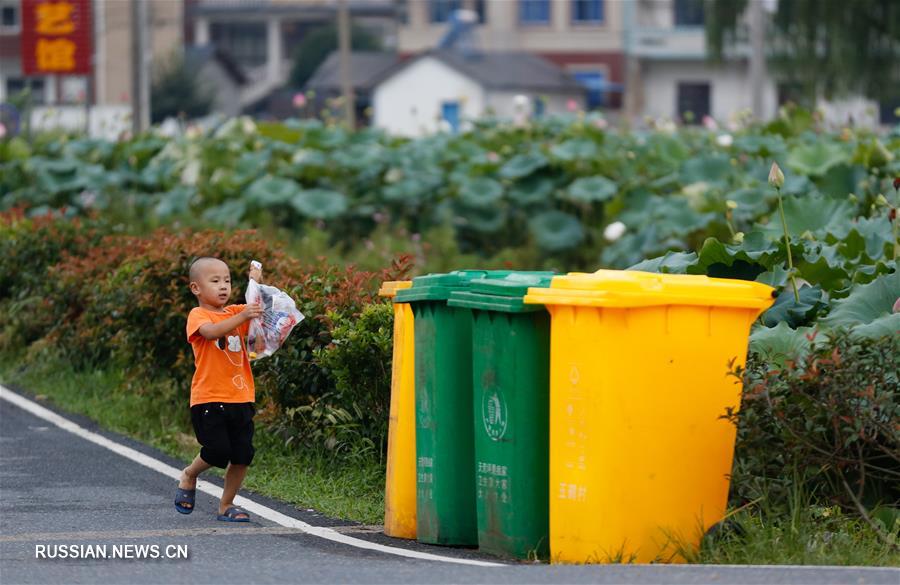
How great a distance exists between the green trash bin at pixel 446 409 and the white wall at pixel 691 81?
59.7m

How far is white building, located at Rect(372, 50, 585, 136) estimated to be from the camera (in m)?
64.4

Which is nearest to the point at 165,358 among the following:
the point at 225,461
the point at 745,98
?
the point at 225,461

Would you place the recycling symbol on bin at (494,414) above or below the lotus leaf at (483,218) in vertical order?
below

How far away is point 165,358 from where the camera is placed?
12.3 metres

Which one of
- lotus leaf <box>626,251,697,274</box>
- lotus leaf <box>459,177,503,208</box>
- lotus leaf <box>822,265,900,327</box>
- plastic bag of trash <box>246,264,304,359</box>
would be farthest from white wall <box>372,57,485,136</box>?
plastic bag of trash <box>246,264,304,359</box>

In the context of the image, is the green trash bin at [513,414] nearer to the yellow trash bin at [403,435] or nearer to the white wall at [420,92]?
the yellow trash bin at [403,435]

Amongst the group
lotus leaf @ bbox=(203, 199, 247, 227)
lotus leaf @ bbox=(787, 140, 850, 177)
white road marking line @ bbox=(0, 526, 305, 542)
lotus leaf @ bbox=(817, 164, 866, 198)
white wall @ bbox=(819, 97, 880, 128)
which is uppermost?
white wall @ bbox=(819, 97, 880, 128)

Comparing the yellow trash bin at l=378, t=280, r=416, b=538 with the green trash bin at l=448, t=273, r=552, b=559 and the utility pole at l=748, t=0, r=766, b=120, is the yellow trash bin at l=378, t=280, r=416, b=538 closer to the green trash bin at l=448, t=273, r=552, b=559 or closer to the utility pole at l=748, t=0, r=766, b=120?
the green trash bin at l=448, t=273, r=552, b=559

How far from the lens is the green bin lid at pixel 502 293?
7629 mm

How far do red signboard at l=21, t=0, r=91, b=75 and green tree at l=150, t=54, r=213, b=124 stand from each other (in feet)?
110

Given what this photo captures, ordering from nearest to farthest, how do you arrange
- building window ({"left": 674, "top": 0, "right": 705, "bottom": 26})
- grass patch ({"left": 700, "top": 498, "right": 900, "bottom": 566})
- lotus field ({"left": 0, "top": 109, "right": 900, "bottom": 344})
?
grass patch ({"left": 700, "top": 498, "right": 900, "bottom": 566}) → lotus field ({"left": 0, "top": 109, "right": 900, "bottom": 344}) → building window ({"left": 674, "top": 0, "right": 705, "bottom": 26})

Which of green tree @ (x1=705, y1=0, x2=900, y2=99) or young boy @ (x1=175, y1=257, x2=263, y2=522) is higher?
green tree @ (x1=705, y1=0, x2=900, y2=99)

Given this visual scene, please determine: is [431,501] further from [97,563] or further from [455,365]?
[97,563]

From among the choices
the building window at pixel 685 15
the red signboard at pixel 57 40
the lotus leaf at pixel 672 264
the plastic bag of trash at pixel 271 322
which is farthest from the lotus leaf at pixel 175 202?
the building window at pixel 685 15
